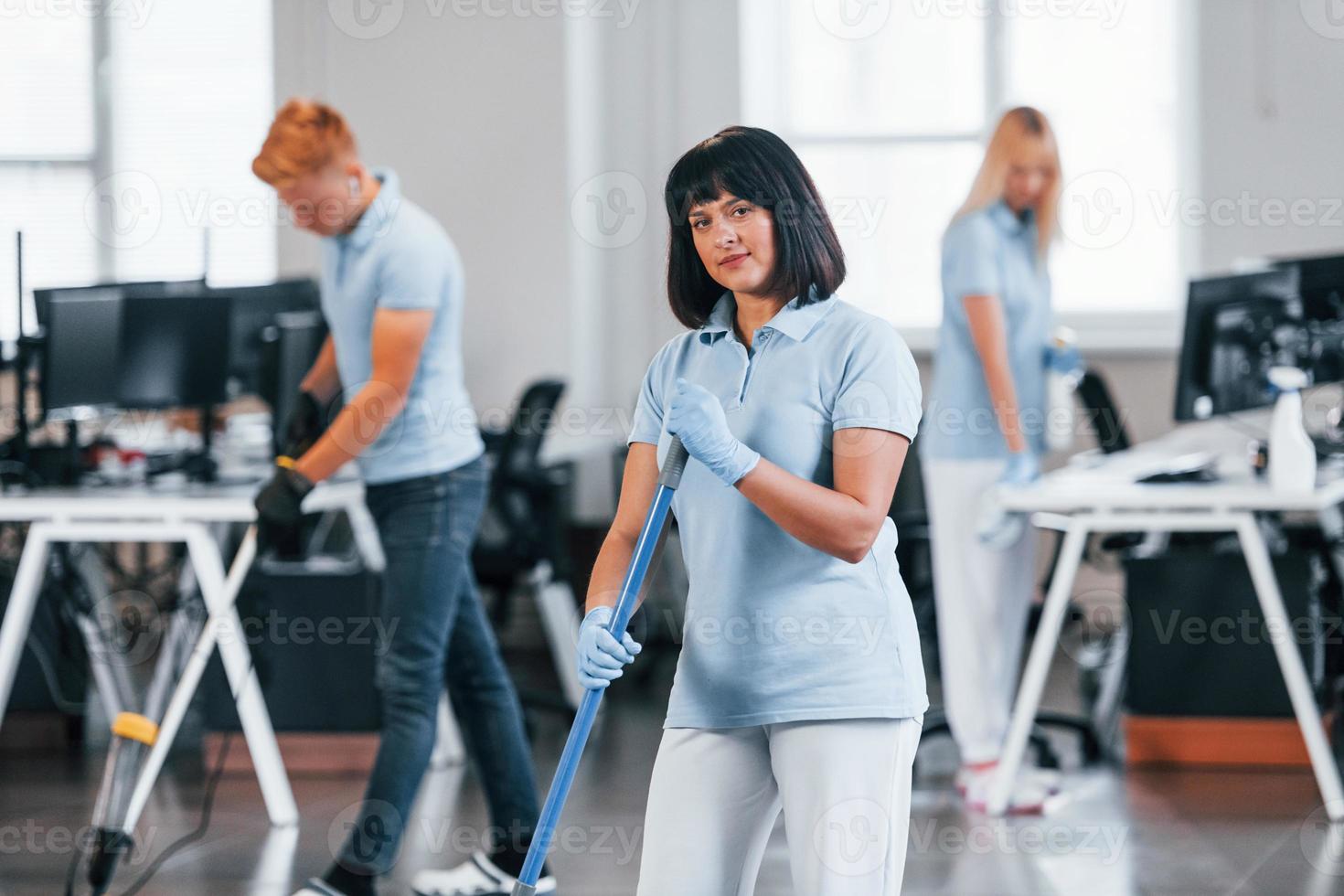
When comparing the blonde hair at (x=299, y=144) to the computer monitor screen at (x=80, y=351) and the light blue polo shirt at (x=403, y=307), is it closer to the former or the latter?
the light blue polo shirt at (x=403, y=307)

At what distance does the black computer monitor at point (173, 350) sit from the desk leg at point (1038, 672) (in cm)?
208

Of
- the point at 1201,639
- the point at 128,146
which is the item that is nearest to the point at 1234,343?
the point at 1201,639

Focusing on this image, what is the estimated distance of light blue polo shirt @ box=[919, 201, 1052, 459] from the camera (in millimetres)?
3391

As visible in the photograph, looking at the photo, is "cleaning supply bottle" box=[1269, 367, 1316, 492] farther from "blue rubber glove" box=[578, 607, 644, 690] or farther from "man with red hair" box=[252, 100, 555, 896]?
"blue rubber glove" box=[578, 607, 644, 690]

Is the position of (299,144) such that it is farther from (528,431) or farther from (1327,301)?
(1327,301)

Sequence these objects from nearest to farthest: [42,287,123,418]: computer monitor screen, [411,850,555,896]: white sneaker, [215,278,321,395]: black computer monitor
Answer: [411,850,555,896]: white sneaker, [42,287,123,418]: computer monitor screen, [215,278,321,395]: black computer monitor

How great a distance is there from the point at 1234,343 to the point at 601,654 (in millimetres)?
2606

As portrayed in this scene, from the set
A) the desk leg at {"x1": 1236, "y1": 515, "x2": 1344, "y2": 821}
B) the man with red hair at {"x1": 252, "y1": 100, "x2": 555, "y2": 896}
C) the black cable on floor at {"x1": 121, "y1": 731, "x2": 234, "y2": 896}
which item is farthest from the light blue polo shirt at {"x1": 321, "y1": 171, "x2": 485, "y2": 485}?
the desk leg at {"x1": 1236, "y1": 515, "x2": 1344, "y2": 821}

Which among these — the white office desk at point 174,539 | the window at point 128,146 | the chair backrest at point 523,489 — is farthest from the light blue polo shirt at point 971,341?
the window at point 128,146

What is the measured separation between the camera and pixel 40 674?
14.1ft

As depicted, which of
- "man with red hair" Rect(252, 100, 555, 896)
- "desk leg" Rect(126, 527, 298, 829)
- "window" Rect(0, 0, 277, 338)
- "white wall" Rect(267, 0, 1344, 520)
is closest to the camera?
"man with red hair" Rect(252, 100, 555, 896)

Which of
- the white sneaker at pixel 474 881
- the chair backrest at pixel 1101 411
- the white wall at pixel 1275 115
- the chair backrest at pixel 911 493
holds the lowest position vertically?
the white sneaker at pixel 474 881

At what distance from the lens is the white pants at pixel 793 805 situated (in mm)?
1593

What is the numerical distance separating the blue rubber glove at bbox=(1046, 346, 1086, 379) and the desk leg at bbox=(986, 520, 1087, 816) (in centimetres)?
35
